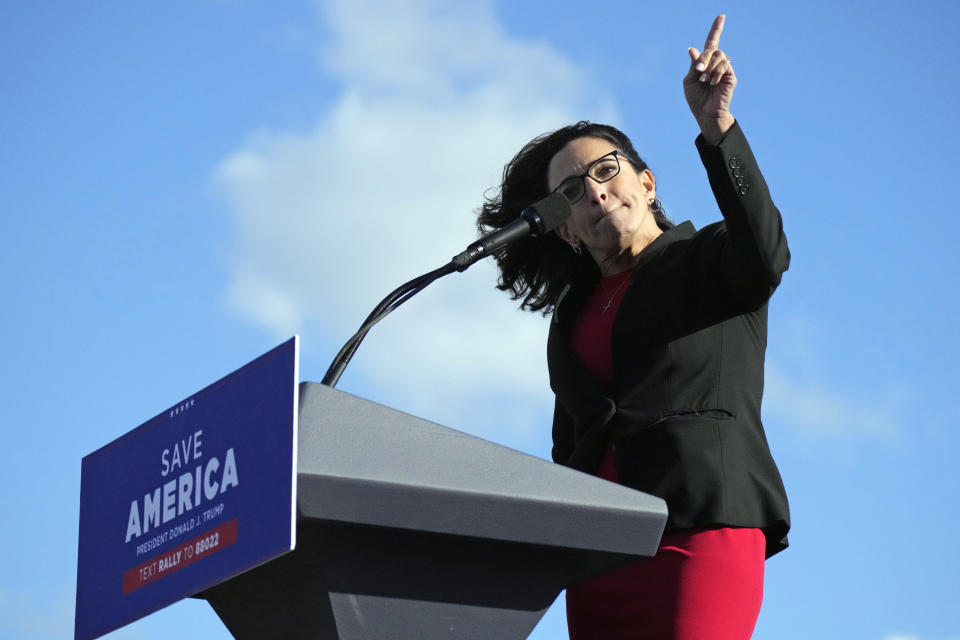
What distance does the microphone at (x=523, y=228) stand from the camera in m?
1.81

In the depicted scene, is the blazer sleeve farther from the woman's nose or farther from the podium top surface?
the podium top surface

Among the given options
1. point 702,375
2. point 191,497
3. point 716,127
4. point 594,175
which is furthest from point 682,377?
point 191,497

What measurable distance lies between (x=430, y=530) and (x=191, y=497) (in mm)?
264

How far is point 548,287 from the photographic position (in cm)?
276

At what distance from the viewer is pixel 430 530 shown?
129 cm

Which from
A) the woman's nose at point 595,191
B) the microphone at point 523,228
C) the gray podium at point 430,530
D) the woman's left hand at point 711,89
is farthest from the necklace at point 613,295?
the gray podium at point 430,530

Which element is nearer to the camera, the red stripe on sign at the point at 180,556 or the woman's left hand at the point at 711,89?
the red stripe on sign at the point at 180,556

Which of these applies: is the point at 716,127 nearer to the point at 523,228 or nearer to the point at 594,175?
the point at 523,228

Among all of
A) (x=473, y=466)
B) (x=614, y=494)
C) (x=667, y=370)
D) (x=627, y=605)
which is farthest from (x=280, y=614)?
(x=667, y=370)

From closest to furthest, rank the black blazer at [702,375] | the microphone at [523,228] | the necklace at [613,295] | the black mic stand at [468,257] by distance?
1. the black mic stand at [468,257]
2. the microphone at [523,228]
3. the black blazer at [702,375]
4. the necklace at [613,295]

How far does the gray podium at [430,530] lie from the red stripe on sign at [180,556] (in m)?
0.08

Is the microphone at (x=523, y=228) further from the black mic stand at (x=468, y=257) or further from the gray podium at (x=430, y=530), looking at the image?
the gray podium at (x=430, y=530)

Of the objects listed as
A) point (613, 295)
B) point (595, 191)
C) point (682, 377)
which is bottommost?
point (682, 377)

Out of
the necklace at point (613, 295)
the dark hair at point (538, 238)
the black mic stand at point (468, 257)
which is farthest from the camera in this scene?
the dark hair at point (538, 238)
